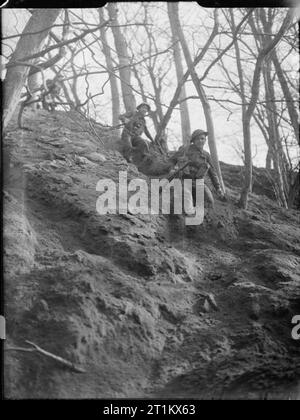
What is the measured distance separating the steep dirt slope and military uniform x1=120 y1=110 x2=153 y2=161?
Answer: 1.04m

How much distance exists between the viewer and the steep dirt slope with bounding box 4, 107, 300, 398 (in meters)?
3.82

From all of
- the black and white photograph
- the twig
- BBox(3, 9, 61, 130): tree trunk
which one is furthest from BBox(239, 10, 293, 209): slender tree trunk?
the twig

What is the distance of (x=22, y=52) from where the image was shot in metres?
5.08

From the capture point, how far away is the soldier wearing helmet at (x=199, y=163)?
21.3 feet

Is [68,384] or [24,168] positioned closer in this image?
[68,384]

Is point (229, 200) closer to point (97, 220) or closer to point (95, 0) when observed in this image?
point (97, 220)

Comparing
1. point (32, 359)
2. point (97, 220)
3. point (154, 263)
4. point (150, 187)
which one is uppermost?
point (150, 187)

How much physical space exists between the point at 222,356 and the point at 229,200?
309 centimetres

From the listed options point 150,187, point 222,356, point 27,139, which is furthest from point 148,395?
point 27,139

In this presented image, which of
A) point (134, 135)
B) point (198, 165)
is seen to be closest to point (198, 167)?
point (198, 165)

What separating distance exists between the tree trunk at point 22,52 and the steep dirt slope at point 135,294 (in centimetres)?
64

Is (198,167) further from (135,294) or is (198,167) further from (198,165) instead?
(135,294)

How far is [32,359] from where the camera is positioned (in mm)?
3732

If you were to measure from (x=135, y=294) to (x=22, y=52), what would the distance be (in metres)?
2.77
